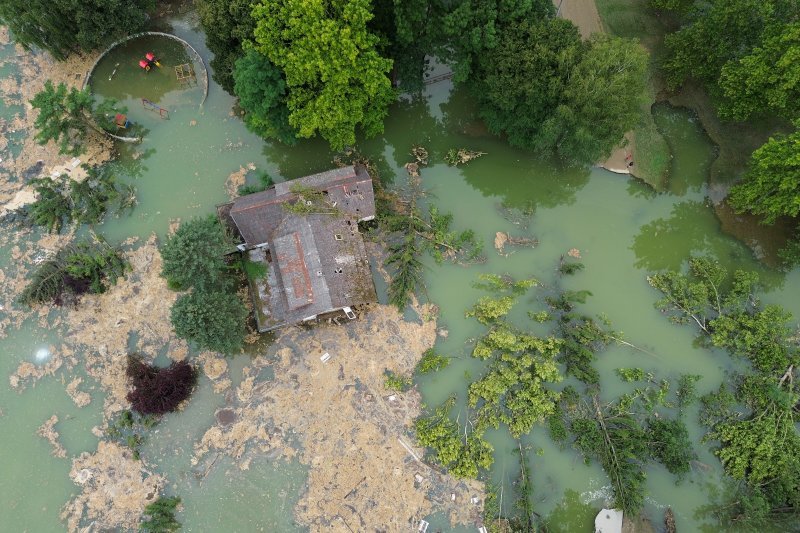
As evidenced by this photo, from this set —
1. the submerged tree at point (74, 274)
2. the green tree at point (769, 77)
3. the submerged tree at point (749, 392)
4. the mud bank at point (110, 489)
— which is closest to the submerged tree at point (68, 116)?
the submerged tree at point (74, 274)

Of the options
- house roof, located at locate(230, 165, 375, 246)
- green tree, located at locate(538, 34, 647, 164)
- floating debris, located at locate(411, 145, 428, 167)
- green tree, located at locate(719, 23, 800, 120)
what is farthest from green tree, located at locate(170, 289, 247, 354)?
green tree, located at locate(719, 23, 800, 120)

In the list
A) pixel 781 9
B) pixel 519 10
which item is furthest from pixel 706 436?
pixel 519 10

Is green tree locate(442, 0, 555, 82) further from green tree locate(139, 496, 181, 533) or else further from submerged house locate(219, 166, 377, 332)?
green tree locate(139, 496, 181, 533)

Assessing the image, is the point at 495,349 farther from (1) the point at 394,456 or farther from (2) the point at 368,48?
(2) the point at 368,48

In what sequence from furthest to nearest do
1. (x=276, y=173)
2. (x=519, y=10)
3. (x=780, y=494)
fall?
(x=276, y=173) → (x=780, y=494) → (x=519, y=10)

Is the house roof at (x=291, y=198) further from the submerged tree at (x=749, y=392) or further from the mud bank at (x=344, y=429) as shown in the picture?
the submerged tree at (x=749, y=392)
